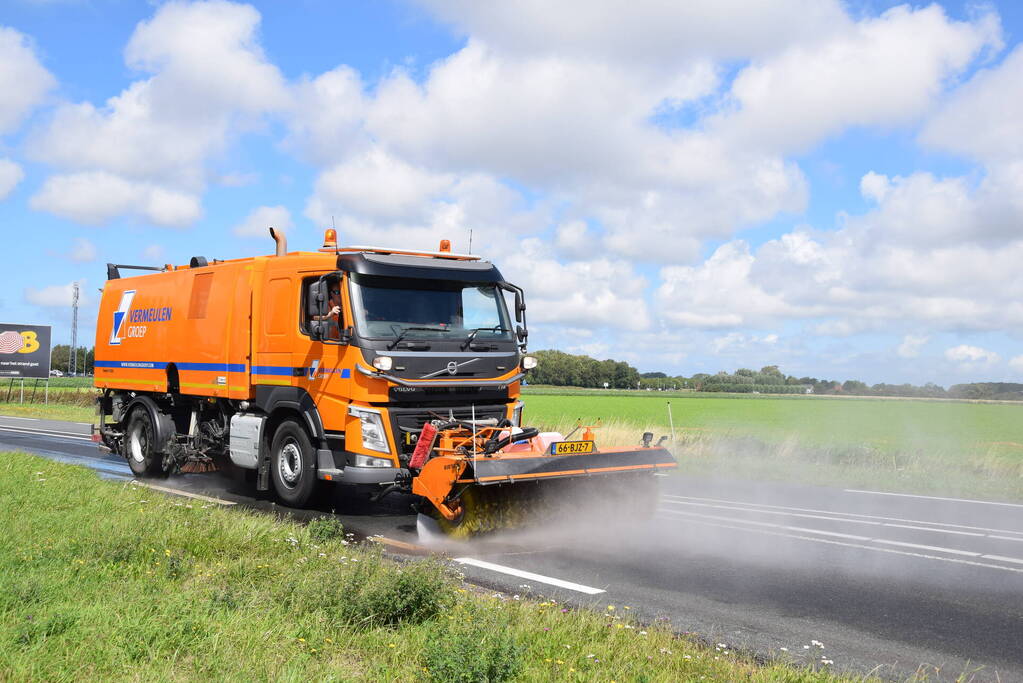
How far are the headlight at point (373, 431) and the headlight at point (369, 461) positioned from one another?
0.10 meters

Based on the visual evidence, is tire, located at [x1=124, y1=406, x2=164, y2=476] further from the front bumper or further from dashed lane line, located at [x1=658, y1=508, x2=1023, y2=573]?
dashed lane line, located at [x1=658, y1=508, x2=1023, y2=573]

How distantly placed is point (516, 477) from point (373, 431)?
1.99 metres

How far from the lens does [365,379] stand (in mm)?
9398

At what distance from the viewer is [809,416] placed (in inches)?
1635

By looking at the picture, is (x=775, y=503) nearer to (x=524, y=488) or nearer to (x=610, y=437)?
(x=524, y=488)

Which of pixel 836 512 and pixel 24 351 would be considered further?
pixel 24 351

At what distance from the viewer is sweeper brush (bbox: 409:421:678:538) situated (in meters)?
8.14

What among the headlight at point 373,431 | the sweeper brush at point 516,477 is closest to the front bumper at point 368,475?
the headlight at point 373,431

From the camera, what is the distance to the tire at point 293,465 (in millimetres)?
10000

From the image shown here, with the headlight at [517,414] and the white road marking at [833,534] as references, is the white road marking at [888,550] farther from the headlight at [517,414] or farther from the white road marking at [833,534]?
the headlight at [517,414]

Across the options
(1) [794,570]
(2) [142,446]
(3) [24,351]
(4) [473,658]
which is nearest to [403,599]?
(4) [473,658]

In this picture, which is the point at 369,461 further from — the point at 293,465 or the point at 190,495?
the point at 190,495

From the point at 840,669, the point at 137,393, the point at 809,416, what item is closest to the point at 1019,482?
the point at 840,669

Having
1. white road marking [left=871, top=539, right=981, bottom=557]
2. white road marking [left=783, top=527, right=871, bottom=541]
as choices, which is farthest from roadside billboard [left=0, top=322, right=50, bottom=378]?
white road marking [left=871, top=539, right=981, bottom=557]
